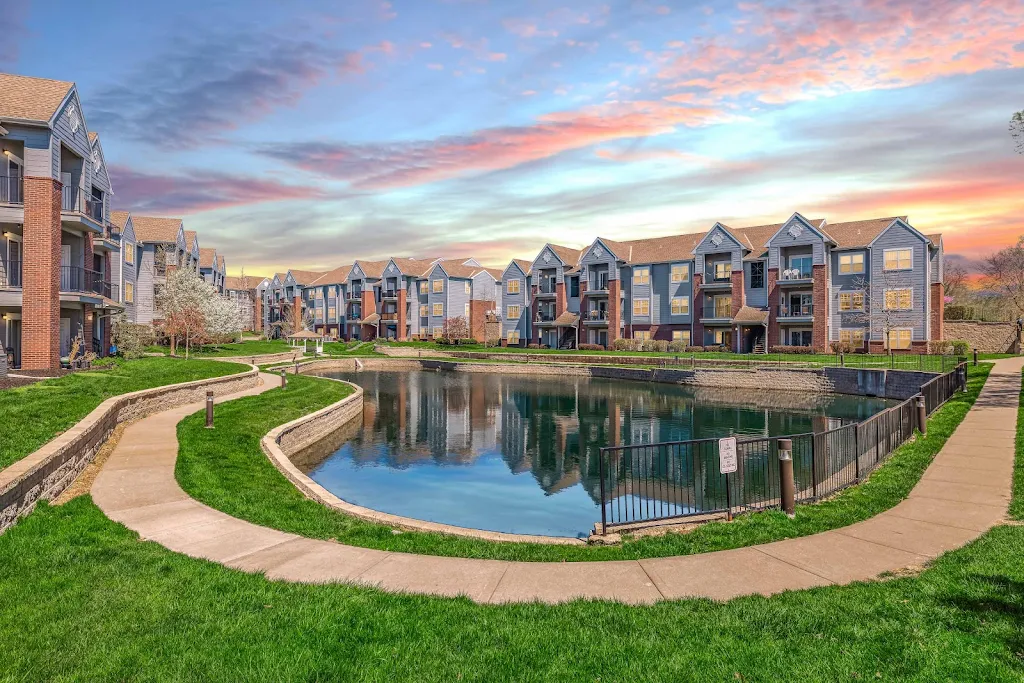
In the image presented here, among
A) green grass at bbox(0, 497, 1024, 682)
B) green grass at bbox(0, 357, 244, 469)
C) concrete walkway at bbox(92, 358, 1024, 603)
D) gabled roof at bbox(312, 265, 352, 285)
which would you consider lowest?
concrete walkway at bbox(92, 358, 1024, 603)

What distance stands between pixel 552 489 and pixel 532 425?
10.9 m

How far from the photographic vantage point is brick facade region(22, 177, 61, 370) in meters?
23.6

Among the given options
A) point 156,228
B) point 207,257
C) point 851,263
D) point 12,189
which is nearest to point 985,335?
point 851,263

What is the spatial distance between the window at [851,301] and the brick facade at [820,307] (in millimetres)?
1470

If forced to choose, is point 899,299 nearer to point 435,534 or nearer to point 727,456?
point 727,456

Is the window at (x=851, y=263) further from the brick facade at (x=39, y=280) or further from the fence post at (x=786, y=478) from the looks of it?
the brick facade at (x=39, y=280)

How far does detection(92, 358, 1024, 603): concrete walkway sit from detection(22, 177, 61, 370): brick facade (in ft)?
56.0

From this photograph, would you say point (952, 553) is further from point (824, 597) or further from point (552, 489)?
point (552, 489)

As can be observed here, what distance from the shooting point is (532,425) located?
1110 inches

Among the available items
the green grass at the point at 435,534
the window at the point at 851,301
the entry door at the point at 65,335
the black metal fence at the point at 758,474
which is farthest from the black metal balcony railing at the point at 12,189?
the window at the point at 851,301

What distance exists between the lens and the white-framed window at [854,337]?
49.6 metres

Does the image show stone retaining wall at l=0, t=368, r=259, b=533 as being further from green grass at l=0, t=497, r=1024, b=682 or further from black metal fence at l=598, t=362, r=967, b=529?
black metal fence at l=598, t=362, r=967, b=529

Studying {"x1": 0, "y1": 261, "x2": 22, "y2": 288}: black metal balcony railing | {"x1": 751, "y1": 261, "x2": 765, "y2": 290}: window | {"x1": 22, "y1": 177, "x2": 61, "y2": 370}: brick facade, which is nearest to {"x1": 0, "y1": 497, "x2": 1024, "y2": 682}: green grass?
{"x1": 22, "y1": 177, "x2": 61, "y2": 370}: brick facade

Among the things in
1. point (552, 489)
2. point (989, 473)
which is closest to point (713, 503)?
point (552, 489)
